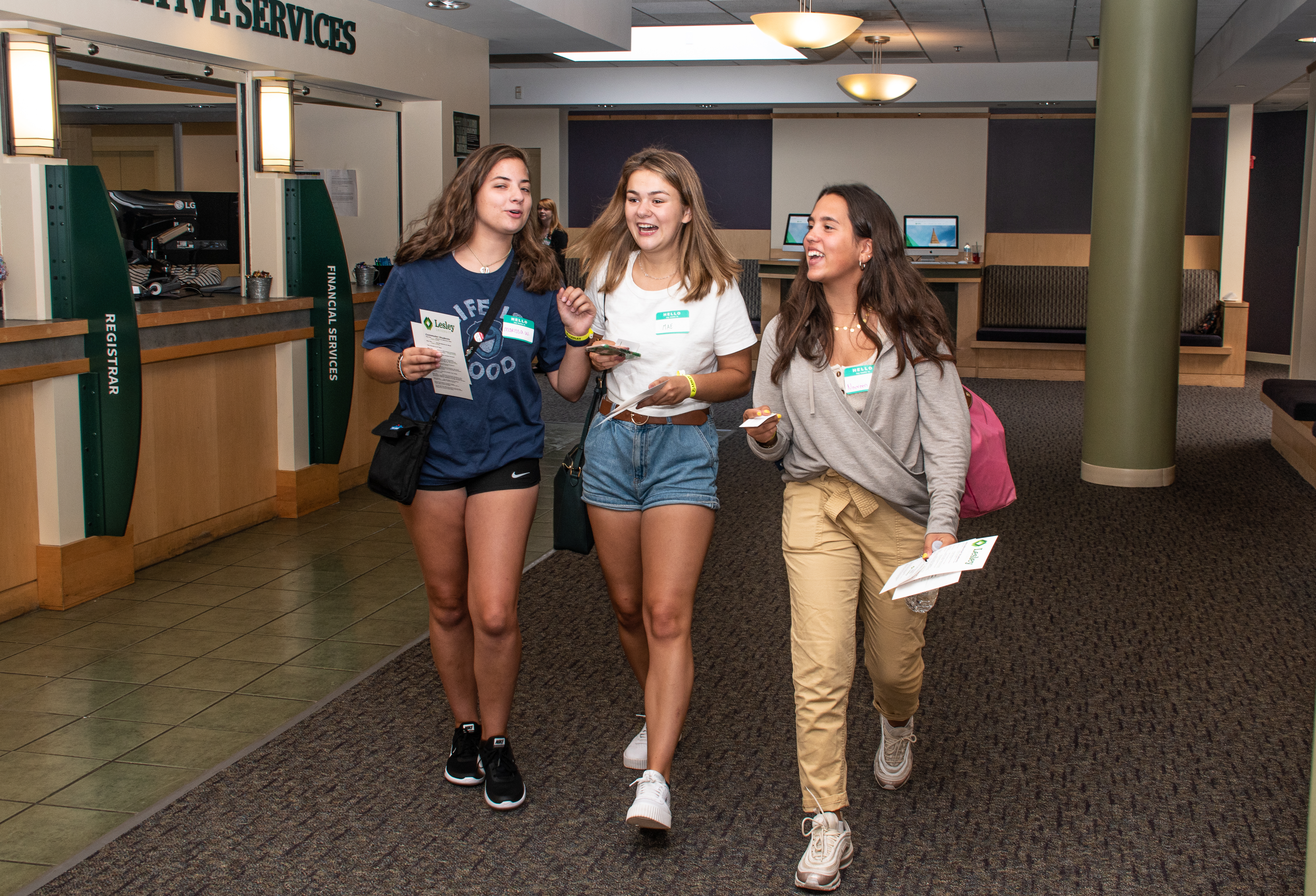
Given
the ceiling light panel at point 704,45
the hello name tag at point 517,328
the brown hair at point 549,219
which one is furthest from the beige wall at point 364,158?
the hello name tag at point 517,328

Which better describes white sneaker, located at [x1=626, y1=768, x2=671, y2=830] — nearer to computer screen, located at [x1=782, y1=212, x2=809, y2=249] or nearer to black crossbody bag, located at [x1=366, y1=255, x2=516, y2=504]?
black crossbody bag, located at [x1=366, y1=255, x2=516, y2=504]

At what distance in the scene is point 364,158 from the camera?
7770 millimetres

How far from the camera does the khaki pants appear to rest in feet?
8.17

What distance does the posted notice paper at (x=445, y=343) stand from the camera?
105 inches

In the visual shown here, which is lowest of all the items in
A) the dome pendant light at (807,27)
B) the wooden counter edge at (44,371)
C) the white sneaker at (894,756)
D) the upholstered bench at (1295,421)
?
the white sneaker at (894,756)

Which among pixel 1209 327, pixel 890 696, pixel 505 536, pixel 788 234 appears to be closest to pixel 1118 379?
pixel 890 696

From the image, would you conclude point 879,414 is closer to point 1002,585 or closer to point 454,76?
point 1002,585

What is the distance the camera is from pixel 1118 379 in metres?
6.80

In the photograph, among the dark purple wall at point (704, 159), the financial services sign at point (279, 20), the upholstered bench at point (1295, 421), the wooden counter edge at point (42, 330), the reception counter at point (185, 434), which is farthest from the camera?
the dark purple wall at point (704, 159)

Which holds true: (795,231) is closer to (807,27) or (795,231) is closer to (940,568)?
(807,27)

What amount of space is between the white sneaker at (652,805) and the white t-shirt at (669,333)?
0.81m

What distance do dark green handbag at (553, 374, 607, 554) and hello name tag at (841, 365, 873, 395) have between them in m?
0.60

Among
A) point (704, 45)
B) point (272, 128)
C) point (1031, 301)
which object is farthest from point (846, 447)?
point (1031, 301)

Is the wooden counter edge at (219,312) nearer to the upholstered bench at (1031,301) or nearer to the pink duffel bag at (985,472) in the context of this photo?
the pink duffel bag at (985,472)
